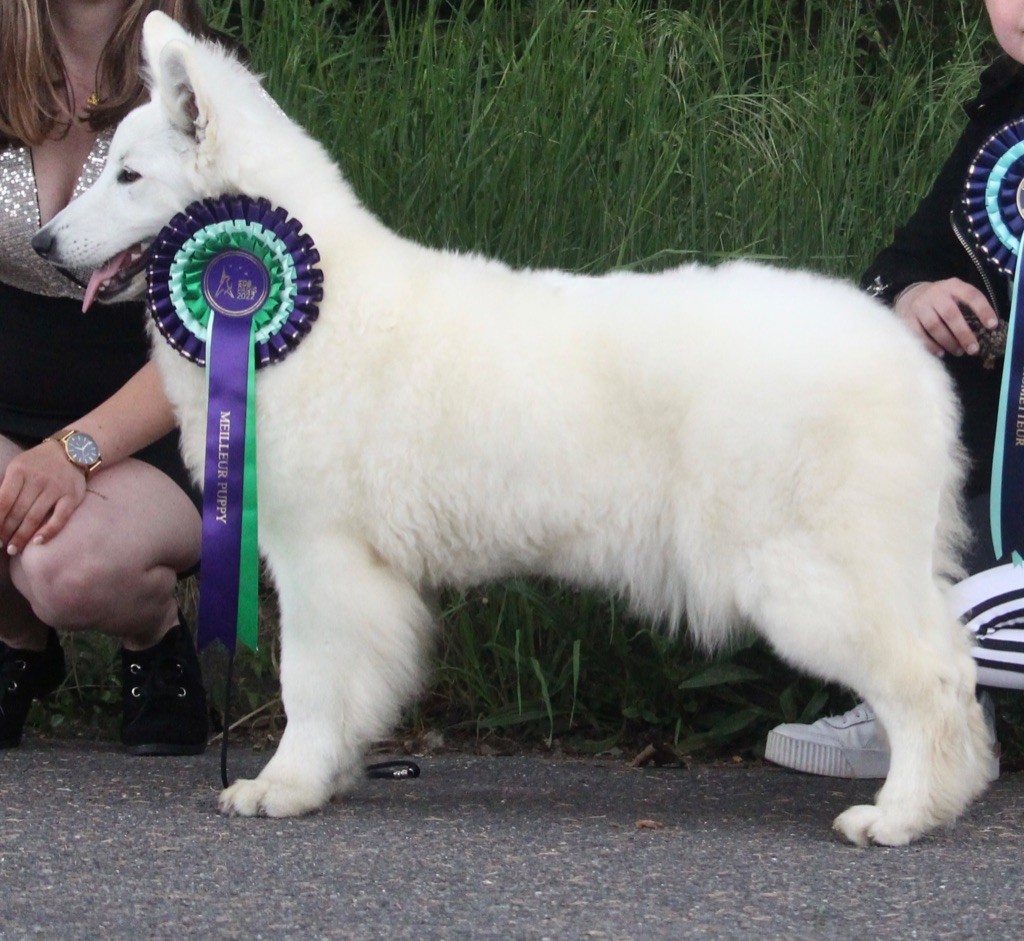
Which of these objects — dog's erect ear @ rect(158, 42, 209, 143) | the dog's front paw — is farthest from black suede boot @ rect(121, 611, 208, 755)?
dog's erect ear @ rect(158, 42, 209, 143)

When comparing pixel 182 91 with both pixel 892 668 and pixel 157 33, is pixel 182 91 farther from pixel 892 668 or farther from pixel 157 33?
pixel 892 668

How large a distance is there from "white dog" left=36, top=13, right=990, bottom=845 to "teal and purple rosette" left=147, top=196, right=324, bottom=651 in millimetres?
41

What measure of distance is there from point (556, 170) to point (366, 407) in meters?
1.83

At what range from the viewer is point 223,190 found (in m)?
3.06

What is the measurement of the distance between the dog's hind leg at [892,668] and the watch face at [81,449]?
1684 millimetres

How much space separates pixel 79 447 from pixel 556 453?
1.32m

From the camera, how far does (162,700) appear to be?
3.84 meters

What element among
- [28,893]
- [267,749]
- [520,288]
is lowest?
[267,749]

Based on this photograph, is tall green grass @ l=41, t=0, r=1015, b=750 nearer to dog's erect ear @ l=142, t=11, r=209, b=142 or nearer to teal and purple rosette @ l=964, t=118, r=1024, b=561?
teal and purple rosette @ l=964, t=118, r=1024, b=561

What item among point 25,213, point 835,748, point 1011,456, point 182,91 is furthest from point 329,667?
point 1011,456

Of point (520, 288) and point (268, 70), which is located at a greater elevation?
point (268, 70)

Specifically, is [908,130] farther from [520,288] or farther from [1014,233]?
[520,288]

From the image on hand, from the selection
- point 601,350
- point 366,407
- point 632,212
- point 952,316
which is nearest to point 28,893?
point 366,407

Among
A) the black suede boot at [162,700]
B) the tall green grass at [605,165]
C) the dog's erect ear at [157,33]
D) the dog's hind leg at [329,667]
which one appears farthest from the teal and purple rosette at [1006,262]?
the black suede boot at [162,700]
